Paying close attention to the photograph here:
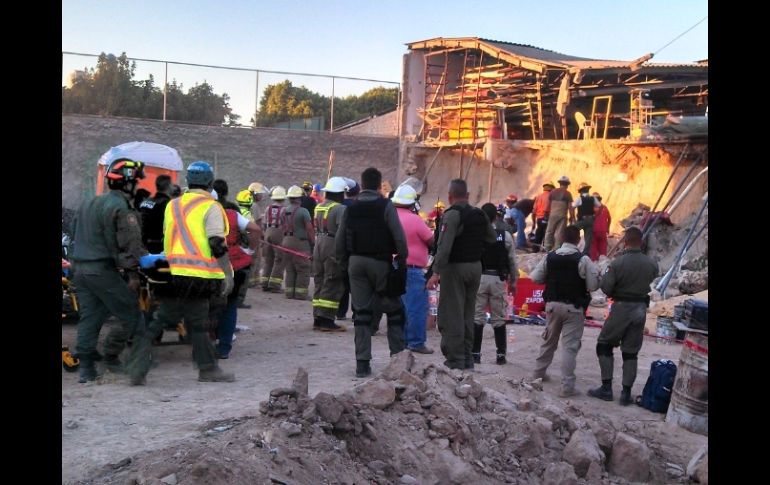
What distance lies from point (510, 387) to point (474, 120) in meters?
19.0

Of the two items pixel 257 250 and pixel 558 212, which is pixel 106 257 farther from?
pixel 558 212

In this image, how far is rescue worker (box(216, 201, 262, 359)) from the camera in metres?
8.20

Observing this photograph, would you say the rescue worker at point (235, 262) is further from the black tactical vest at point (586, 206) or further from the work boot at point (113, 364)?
the black tactical vest at point (586, 206)

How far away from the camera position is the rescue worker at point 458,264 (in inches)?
308

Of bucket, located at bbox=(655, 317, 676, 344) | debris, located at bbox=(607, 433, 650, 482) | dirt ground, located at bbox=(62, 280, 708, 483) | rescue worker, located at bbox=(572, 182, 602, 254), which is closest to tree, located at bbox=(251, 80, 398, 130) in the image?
rescue worker, located at bbox=(572, 182, 602, 254)

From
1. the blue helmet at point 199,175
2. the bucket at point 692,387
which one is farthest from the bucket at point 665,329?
the blue helmet at point 199,175

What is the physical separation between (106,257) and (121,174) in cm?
76

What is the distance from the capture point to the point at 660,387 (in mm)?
7840

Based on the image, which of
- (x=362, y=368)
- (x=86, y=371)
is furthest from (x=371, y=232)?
(x=86, y=371)
